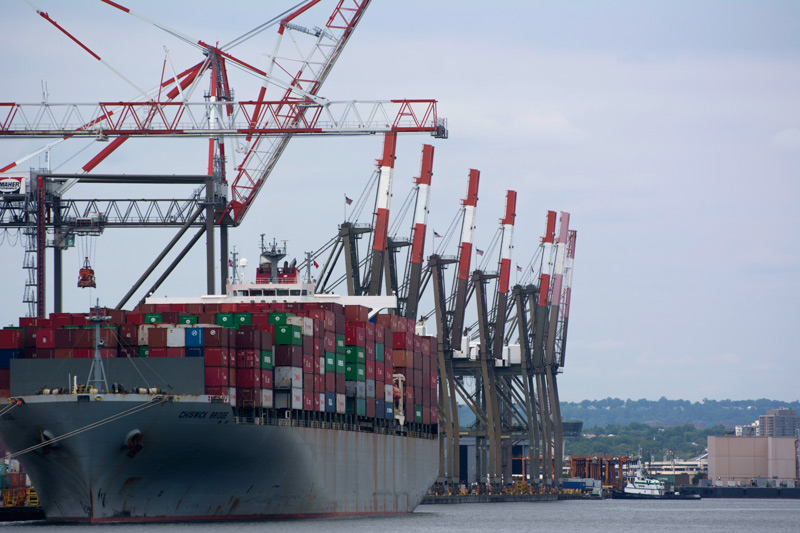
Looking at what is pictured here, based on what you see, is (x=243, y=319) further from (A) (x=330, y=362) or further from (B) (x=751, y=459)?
(B) (x=751, y=459)

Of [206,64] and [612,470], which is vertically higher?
[206,64]

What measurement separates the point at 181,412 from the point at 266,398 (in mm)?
4455

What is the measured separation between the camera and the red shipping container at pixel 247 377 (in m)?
53.5

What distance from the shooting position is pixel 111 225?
74.8 m

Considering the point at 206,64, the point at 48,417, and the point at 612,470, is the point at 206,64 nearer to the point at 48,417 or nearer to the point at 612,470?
the point at 48,417

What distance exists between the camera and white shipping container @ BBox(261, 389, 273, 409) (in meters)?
54.2

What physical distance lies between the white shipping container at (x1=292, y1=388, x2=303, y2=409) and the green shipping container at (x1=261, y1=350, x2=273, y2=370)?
4.82 feet

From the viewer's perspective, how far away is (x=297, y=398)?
55625mm

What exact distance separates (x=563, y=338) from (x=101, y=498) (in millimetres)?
74638

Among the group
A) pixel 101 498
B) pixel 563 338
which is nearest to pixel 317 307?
pixel 101 498

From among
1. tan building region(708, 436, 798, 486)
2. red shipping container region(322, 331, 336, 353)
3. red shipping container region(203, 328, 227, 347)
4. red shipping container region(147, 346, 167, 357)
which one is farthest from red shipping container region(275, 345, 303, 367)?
tan building region(708, 436, 798, 486)

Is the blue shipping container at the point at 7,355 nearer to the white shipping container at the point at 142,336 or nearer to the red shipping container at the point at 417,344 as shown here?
the white shipping container at the point at 142,336

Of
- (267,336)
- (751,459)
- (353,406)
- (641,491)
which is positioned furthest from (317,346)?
(751,459)

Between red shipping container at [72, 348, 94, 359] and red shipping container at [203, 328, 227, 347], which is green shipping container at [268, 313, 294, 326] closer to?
red shipping container at [203, 328, 227, 347]
